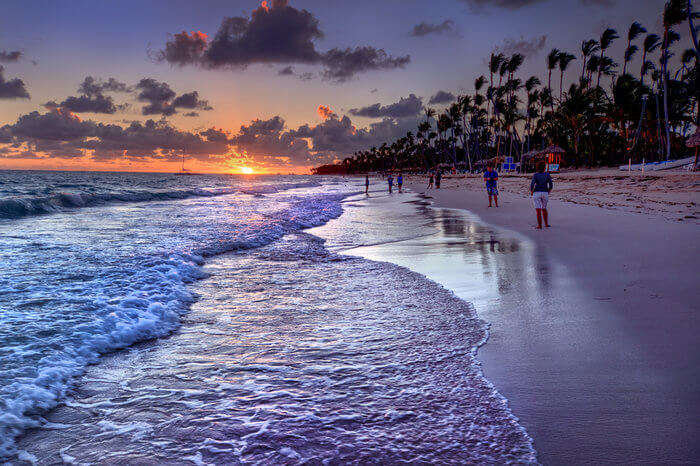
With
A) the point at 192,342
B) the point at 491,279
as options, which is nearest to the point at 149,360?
the point at 192,342

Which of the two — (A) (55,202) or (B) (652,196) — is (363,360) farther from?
(A) (55,202)

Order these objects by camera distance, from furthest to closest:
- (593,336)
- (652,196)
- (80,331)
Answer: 1. (652,196)
2. (80,331)
3. (593,336)

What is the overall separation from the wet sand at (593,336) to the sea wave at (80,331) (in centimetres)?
352

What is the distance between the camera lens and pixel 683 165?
103 feet

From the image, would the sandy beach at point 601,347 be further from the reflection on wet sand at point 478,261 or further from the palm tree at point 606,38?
the palm tree at point 606,38

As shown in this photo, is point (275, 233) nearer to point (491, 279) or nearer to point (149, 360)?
point (491, 279)

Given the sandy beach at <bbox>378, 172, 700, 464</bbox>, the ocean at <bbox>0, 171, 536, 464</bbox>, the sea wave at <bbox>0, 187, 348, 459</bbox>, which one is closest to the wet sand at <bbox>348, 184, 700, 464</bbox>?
the sandy beach at <bbox>378, 172, 700, 464</bbox>

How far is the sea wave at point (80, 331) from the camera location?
9.41 ft

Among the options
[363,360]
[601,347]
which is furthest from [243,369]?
[601,347]

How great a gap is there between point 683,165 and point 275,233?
36.3m

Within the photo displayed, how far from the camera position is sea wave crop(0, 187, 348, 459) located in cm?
287

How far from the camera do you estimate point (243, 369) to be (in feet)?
10.8

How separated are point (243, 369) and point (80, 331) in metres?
2.26

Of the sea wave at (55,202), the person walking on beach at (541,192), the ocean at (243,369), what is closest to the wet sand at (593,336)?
the ocean at (243,369)
